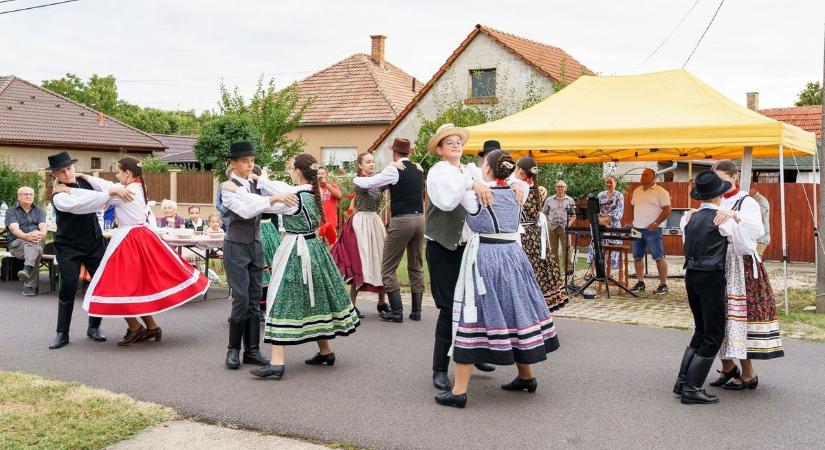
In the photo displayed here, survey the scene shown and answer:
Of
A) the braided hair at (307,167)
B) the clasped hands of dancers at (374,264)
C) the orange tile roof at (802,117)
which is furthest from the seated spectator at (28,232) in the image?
the orange tile roof at (802,117)

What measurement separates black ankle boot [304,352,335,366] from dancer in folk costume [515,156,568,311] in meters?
2.08

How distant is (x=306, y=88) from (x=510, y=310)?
29341 mm

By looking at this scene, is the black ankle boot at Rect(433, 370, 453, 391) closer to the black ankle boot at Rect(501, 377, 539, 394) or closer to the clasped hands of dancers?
the clasped hands of dancers

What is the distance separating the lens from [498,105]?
24.7m

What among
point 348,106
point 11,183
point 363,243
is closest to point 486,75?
point 348,106

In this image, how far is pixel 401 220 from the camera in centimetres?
884

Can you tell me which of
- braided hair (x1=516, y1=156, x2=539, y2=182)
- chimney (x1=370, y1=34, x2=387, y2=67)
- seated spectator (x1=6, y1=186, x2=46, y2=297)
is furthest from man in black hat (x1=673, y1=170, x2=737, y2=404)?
chimney (x1=370, y1=34, x2=387, y2=67)

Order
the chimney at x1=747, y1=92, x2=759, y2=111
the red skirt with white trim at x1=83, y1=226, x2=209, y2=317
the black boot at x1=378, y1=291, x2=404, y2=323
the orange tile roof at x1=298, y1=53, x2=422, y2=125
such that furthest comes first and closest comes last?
the chimney at x1=747, y1=92, x2=759, y2=111
the orange tile roof at x1=298, y1=53, x2=422, y2=125
the black boot at x1=378, y1=291, x2=404, y2=323
the red skirt with white trim at x1=83, y1=226, x2=209, y2=317

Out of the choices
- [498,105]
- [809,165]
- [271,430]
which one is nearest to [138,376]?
[271,430]

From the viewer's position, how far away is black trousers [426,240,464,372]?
19.1 ft

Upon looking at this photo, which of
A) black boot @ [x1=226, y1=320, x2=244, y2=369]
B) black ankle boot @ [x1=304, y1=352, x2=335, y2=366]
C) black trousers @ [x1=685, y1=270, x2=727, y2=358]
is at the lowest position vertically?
black ankle boot @ [x1=304, y1=352, x2=335, y2=366]

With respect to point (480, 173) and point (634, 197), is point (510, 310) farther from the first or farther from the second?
point (634, 197)

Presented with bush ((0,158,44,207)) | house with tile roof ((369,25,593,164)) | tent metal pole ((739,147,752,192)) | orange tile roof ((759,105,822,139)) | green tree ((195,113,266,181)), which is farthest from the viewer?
orange tile roof ((759,105,822,139))

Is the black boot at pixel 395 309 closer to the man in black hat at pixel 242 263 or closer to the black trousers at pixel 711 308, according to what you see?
the man in black hat at pixel 242 263
